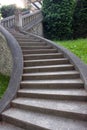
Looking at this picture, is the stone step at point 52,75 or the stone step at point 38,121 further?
the stone step at point 52,75

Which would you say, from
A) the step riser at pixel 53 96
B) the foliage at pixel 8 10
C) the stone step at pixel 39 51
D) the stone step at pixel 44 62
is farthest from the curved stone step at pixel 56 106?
the foliage at pixel 8 10

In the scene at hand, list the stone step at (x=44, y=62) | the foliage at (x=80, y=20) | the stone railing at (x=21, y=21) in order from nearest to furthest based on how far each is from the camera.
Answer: the stone step at (x=44, y=62), the stone railing at (x=21, y=21), the foliage at (x=80, y=20)

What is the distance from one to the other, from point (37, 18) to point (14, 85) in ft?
32.4

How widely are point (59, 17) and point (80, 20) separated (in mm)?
1722

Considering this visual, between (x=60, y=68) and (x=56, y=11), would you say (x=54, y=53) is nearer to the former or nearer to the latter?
(x=60, y=68)

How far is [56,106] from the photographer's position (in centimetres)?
646

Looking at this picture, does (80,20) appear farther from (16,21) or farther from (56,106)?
(56,106)

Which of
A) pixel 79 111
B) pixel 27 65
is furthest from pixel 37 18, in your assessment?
pixel 79 111

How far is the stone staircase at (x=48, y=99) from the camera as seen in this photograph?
5.96 meters

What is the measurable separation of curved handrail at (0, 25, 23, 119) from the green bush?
7.05 metres

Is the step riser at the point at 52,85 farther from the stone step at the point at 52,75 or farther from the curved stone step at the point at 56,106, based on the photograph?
the curved stone step at the point at 56,106

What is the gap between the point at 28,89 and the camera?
25.1ft

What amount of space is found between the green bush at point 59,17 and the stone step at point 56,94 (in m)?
10.0

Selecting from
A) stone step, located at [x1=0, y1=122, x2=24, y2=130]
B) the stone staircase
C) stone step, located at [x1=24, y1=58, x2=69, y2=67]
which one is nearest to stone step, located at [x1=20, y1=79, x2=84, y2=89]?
the stone staircase
